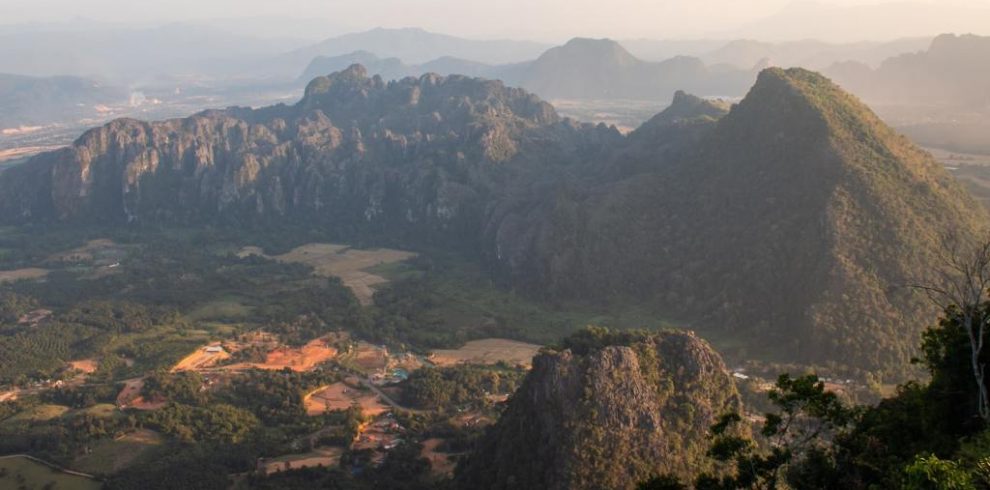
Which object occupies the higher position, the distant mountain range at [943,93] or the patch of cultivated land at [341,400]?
the distant mountain range at [943,93]

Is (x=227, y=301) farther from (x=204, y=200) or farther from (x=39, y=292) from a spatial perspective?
(x=204, y=200)

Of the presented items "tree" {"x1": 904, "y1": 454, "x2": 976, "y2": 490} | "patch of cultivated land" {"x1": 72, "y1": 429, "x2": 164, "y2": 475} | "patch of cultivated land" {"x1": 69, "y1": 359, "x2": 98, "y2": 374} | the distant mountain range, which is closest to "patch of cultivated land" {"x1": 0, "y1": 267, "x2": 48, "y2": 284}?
"patch of cultivated land" {"x1": 69, "y1": 359, "x2": 98, "y2": 374}

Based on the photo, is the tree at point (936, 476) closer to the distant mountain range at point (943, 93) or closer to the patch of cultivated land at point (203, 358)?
the patch of cultivated land at point (203, 358)

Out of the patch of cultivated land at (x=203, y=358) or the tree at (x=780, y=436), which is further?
the patch of cultivated land at (x=203, y=358)

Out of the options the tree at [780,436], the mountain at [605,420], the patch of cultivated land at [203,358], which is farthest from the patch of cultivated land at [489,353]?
the tree at [780,436]

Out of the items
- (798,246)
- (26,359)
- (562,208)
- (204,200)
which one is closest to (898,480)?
(798,246)
